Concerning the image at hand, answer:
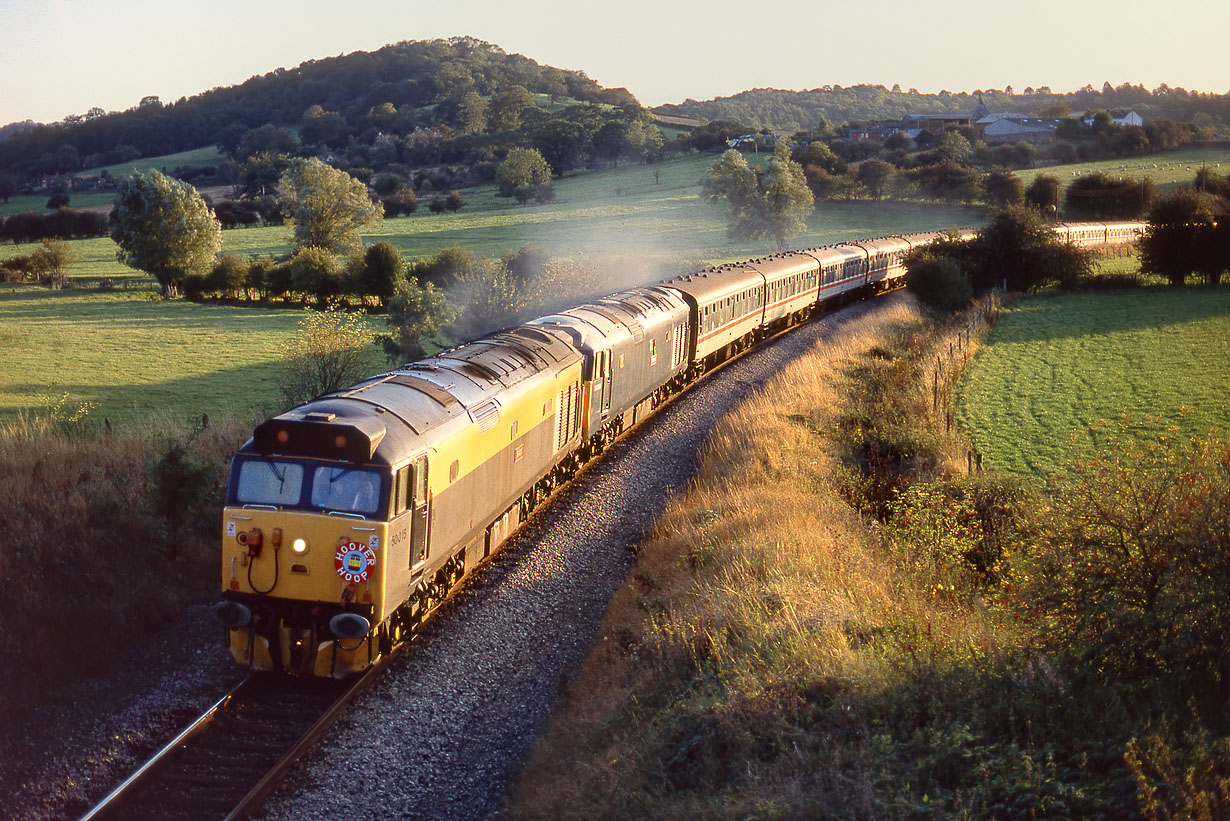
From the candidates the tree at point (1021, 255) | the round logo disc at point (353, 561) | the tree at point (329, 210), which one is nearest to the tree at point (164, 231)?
the tree at point (329, 210)

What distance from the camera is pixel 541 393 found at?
1719 cm

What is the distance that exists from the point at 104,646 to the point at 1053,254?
52.2 meters

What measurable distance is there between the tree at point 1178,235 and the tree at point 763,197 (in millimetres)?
28055

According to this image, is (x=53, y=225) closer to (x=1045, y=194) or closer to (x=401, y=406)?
(x=1045, y=194)

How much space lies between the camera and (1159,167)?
106m

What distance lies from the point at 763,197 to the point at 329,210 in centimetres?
3728

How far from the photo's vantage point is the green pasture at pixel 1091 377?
24875mm

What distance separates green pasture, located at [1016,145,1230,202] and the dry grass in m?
91.8

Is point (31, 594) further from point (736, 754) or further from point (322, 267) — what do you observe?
point (322, 267)

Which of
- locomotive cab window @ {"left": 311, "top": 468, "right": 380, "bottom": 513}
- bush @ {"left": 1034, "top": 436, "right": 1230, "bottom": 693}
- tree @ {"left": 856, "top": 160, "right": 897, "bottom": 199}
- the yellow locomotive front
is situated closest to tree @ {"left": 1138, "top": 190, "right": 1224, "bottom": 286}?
tree @ {"left": 856, "top": 160, "right": 897, "bottom": 199}

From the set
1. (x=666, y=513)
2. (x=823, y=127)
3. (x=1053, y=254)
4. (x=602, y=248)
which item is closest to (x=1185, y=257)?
(x=1053, y=254)

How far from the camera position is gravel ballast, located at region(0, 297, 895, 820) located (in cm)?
1006

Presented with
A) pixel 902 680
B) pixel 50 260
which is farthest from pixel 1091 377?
pixel 50 260

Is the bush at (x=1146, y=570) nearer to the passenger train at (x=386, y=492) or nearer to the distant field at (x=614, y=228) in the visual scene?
the passenger train at (x=386, y=492)
